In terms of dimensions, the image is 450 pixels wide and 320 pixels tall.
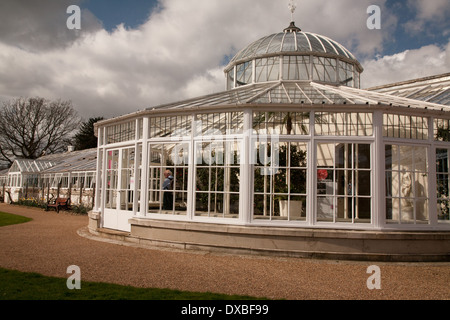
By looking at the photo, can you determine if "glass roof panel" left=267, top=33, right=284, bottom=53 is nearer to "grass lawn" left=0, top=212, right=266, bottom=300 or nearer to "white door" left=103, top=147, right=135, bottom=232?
"white door" left=103, top=147, right=135, bottom=232

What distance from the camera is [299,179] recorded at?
8258 mm

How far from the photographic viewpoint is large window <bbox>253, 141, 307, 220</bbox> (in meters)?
8.20

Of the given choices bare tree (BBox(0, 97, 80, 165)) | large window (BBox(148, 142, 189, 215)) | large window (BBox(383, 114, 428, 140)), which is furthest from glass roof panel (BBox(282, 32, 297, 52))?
bare tree (BBox(0, 97, 80, 165))

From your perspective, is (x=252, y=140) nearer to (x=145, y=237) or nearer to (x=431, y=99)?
(x=145, y=237)

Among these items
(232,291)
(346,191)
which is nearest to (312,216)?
(346,191)

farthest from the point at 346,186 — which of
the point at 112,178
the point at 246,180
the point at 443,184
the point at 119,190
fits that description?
the point at 112,178

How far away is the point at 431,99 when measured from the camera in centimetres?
1112

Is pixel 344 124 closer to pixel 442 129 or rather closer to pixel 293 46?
pixel 442 129

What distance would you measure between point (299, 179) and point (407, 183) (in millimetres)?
2454

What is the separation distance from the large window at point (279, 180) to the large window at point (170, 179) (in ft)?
6.02

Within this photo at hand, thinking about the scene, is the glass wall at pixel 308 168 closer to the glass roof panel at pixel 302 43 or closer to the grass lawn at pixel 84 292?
the grass lawn at pixel 84 292

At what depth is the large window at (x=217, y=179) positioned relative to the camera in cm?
849

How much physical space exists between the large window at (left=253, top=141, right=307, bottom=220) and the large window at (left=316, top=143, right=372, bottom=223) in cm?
42
